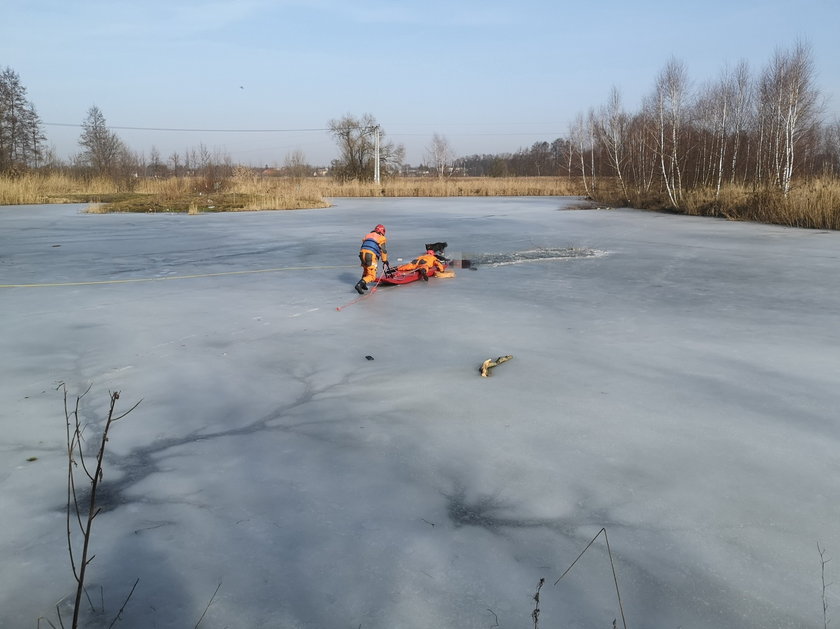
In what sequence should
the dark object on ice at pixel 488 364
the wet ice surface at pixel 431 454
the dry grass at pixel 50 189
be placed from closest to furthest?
the wet ice surface at pixel 431 454 → the dark object on ice at pixel 488 364 → the dry grass at pixel 50 189

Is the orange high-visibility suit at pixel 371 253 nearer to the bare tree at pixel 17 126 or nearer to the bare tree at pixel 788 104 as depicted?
the bare tree at pixel 788 104

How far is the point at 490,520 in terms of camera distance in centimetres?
225

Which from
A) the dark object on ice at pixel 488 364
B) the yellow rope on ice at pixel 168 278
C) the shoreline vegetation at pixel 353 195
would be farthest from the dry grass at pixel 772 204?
the dark object on ice at pixel 488 364

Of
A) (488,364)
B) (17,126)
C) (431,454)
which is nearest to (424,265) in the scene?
(488,364)

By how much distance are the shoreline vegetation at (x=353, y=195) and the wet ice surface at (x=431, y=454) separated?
8.79 metres

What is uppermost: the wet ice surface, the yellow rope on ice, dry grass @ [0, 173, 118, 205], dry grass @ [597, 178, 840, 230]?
dry grass @ [0, 173, 118, 205]

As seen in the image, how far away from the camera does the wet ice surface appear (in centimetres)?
186

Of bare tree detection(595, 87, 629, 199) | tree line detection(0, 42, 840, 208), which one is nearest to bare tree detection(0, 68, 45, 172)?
tree line detection(0, 42, 840, 208)

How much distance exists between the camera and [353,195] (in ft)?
102

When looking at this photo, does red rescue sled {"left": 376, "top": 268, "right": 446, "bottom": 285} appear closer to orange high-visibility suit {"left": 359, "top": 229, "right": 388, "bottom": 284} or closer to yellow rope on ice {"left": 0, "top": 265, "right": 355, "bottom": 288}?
orange high-visibility suit {"left": 359, "top": 229, "right": 388, "bottom": 284}

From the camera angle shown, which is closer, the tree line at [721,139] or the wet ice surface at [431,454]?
the wet ice surface at [431,454]

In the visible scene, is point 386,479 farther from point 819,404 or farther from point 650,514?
point 819,404

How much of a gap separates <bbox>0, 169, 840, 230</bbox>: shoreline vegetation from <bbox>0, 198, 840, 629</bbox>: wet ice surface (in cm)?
879

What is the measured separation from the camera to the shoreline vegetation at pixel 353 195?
14.0 metres
